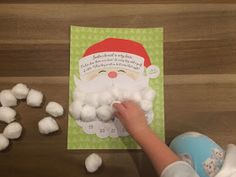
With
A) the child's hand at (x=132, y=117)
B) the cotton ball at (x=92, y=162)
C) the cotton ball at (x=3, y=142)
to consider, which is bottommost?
the cotton ball at (x=92, y=162)

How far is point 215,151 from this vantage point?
70 cm

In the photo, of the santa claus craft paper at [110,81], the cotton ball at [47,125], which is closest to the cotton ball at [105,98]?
the santa claus craft paper at [110,81]

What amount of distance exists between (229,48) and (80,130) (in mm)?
378

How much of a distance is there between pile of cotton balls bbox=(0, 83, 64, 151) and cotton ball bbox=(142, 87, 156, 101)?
18 cm

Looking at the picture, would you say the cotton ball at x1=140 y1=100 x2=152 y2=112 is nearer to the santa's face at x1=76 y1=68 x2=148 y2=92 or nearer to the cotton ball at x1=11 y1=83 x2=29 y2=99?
the santa's face at x1=76 y1=68 x2=148 y2=92

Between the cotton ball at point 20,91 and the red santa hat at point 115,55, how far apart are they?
0.40ft

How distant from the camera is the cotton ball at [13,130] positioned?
2.39 ft

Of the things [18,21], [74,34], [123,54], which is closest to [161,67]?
[123,54]

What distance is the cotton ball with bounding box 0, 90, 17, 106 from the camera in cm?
74

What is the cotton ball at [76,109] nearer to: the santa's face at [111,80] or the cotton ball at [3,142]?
the santa's face at [111,80]

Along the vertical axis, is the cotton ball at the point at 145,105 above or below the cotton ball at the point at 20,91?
below

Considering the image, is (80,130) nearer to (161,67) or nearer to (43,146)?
(43,146)

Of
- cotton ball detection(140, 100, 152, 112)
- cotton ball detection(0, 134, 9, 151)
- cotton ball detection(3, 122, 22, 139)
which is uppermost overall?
cotton ball detection(140, 100, 152, 112)

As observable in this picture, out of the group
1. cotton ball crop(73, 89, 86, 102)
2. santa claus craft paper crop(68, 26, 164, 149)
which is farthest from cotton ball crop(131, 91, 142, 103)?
cotton ball crop(73, 89, 86, 102)
